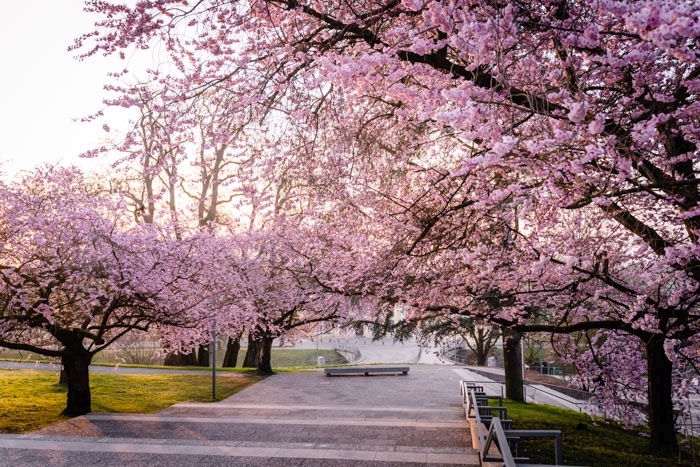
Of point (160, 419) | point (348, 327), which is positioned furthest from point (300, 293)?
point (160, 419)

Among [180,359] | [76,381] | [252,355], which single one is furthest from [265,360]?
[76,381]

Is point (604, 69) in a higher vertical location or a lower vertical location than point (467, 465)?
higher

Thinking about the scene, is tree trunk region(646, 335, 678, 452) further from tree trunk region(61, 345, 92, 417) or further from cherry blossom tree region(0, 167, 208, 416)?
tree trunk region(61, 345, 92, 417)

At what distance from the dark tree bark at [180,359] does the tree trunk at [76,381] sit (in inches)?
658

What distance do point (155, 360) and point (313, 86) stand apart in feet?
133

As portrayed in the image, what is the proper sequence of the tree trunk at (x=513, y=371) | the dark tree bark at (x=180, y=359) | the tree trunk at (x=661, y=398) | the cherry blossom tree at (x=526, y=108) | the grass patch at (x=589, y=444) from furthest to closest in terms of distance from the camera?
the dark tree bark at (x=180, y=359) < the tree trunk at (x=513, y=371) < the tree trunk at (x=661, y=398) < the grass patch at (x=589, y=444) < the cherry blossom tree at (x=526, y=108)

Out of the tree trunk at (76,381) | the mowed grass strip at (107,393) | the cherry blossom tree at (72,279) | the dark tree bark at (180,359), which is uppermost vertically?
the cherry blossom tree at (72,279)

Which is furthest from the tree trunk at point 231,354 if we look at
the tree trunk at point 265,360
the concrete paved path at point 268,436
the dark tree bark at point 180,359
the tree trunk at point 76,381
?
Answer: the tree trunk at point 76,381

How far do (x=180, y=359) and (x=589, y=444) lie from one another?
24.4m

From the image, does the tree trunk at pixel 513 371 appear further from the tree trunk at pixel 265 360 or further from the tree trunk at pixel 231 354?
the tree trunk at pixel 231 354

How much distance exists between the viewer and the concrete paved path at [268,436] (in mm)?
8070

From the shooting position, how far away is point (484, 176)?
6.80 meters

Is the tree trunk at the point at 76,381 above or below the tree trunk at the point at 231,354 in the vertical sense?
above

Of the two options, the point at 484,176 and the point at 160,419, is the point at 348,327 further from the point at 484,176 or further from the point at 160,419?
the point at 484,176
